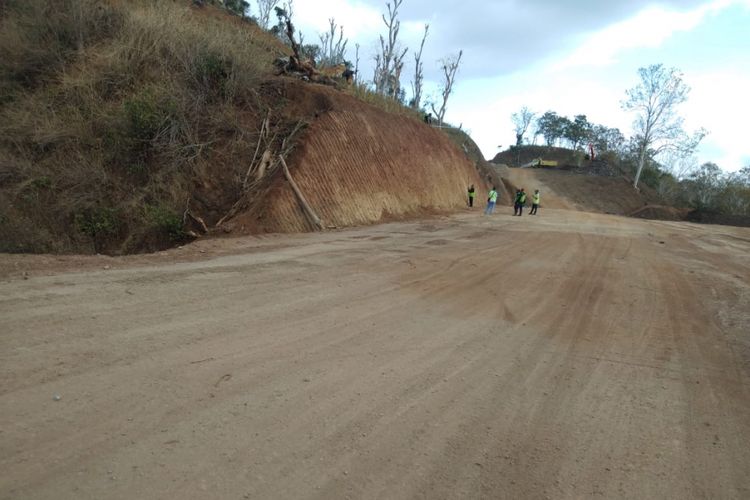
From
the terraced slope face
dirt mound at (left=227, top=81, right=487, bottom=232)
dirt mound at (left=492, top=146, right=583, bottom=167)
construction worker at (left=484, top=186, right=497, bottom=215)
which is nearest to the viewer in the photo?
dirt mound at (left=227, top=81, right=487, bottom=232)

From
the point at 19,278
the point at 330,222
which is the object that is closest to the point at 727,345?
the point at 19,278

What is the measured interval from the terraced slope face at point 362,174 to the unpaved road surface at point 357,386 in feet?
22.4

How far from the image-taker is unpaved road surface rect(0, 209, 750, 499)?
3.15 meters

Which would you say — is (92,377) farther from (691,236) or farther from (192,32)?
(691,236)

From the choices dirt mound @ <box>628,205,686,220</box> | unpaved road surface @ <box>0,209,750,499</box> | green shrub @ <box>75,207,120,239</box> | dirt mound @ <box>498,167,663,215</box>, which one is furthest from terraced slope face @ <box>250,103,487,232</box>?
dirt mound @ <box>628,205,686,220</box>

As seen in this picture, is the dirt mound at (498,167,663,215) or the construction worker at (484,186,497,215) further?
the dirt mound at (498,167,663,215)

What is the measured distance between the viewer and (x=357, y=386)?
4.41 meters

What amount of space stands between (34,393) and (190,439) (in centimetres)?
151

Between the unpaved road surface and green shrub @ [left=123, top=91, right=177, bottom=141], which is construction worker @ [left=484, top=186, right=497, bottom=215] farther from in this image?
the unpaved road surface

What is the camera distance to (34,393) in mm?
3795

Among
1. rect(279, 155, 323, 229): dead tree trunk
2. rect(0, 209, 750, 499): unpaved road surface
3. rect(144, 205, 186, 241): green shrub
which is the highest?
rect(279, 155, 323, 229): dead tree trunk

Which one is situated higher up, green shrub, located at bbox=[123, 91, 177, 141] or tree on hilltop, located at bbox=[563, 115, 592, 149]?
tree on hilltop, located at bbox=[563, 115, 592, 149]

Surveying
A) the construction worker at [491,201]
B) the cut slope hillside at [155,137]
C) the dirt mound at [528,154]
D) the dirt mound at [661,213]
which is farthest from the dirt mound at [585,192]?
the cut slope hillside at [155,137]

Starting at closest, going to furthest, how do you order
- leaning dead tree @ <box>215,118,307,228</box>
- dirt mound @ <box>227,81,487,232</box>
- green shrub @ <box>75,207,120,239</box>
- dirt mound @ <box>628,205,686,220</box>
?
green shrub @ <box>75,207,120,239</box>
leaning dead tree @ <box>215,118,307,228</box>
dirt mound @ <box>227,81,487,232</box>
dirt mound @ <box>628,205,686,220</box>
